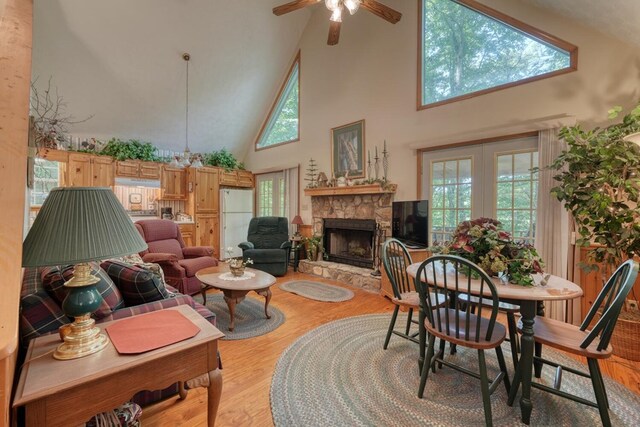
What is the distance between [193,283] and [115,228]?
112 inches

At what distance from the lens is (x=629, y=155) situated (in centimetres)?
224

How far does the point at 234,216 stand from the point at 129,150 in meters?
2.39

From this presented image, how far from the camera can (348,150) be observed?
505 cm

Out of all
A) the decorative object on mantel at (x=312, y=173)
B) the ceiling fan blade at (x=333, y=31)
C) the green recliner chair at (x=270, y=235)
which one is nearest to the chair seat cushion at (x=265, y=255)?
the green recliner chair at (x=270, y=235)

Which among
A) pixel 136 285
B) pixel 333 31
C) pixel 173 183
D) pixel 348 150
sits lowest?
pixel 136 285

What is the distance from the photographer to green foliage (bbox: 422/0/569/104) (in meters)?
3.32

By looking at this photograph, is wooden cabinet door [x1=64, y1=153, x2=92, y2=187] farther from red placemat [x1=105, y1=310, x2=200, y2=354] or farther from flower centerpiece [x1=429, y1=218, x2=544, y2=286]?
flower centerpiece [x1=429, y1=218, x2=544, y2=286]

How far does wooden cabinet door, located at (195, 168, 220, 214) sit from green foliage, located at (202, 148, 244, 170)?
33cm

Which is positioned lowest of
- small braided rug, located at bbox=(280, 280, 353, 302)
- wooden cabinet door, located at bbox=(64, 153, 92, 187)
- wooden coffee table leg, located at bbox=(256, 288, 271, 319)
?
small braided rug, located at bbox=(280, 280, 353, 302)

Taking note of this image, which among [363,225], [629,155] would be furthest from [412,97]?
[629,155]

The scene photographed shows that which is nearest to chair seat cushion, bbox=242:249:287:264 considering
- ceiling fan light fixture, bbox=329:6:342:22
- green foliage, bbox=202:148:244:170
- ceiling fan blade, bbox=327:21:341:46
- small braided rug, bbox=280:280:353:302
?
small braided rug, bbox=280:280:353:302

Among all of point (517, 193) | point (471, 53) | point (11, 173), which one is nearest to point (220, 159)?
point (471, 53)

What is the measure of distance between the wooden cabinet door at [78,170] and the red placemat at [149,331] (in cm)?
468

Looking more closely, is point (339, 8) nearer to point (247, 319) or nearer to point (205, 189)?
point (247, 319)
